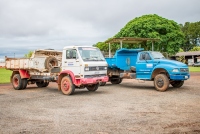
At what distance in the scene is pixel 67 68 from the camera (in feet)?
41.4

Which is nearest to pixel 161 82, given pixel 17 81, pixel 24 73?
pixel 24 73

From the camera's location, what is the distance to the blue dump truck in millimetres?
13359

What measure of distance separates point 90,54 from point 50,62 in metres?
3.62

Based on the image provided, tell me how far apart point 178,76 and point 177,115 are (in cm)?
604

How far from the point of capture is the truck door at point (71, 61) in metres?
12.2

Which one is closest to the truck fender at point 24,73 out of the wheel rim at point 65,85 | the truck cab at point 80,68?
the truck cab at point 80,68

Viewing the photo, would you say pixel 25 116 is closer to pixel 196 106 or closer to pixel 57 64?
pixel 196 106

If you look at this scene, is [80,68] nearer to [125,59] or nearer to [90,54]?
[90,54]

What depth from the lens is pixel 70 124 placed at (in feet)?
21.8

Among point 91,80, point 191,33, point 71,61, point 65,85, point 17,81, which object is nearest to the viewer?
point 91,80

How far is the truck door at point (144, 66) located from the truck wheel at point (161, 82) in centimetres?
74

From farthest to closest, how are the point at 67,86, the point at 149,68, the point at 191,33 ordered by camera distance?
1. the point at 191,33
2. the point at 149,68
3. the point at 67,86

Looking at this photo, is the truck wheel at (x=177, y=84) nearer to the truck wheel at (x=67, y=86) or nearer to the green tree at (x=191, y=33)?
the truck wheel at (x=67, y=86)

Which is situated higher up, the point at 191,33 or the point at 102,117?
the point at 191,33
